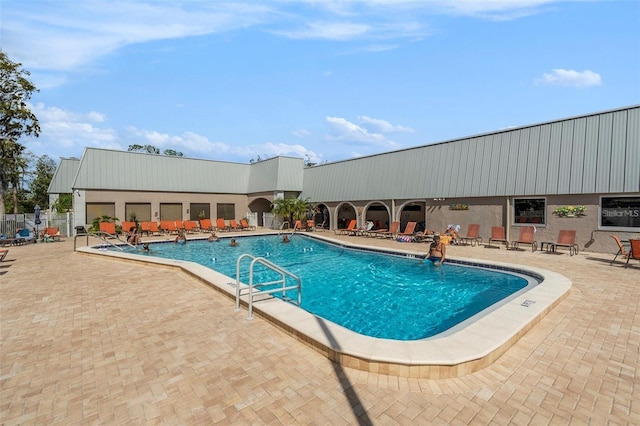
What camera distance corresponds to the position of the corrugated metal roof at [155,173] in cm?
2028

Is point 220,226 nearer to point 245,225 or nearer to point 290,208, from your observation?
point 245,225

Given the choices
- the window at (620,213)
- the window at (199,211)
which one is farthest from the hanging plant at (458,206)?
the window at (199,211)

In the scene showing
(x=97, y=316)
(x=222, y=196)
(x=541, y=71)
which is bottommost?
(x=97, y=316)

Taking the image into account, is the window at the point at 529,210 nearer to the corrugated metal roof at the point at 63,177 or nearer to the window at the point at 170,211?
the window at the point at 170,211

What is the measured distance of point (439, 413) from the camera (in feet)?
9.06

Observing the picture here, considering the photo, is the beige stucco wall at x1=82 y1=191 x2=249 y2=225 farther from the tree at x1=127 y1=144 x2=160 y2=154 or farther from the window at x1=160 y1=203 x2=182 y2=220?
the tree at x1=127 y1=144 x2=160 y2=154

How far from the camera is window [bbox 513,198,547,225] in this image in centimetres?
1327

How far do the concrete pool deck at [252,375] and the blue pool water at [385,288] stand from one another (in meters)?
1.94

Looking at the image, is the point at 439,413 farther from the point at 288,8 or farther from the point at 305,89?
the point at 305,89

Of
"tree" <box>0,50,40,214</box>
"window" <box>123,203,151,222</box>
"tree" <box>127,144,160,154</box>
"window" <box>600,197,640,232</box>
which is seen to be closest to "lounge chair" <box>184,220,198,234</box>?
Result: "window" <box>123,203,151,222</box>

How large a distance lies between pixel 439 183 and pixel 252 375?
15.1 metres

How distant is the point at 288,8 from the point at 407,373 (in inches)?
359

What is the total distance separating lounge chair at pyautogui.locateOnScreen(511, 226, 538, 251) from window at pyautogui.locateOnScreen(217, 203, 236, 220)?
1990 cm

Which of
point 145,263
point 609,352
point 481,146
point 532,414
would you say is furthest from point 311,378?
point 481,146
